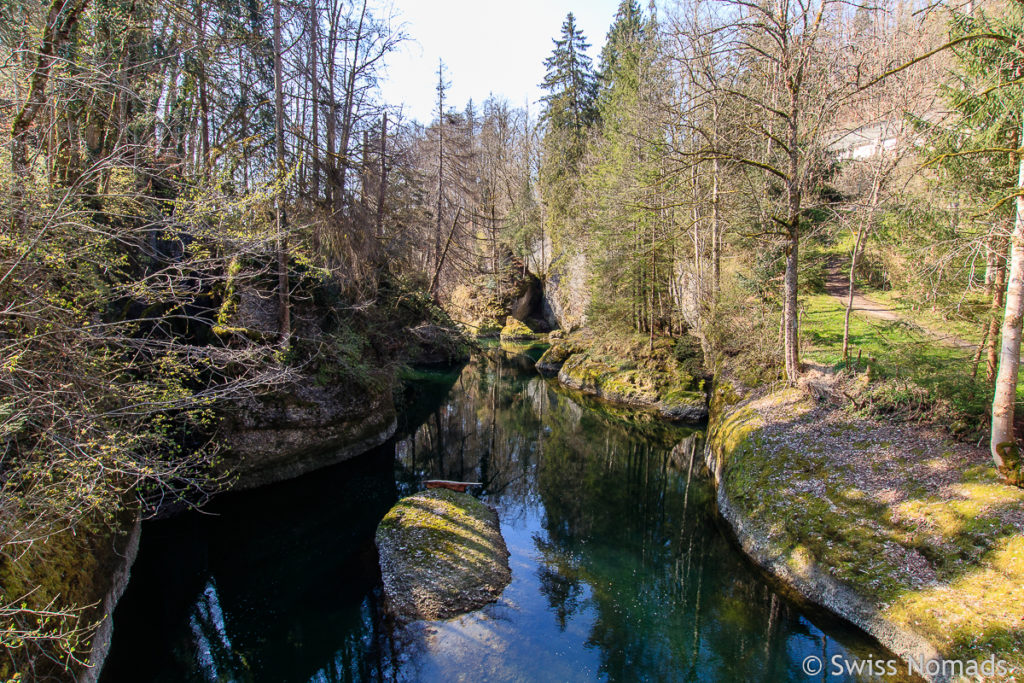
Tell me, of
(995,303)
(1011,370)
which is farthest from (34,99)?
(995,303)

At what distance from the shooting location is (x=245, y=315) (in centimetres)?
1279

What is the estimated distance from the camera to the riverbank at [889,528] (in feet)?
20.7

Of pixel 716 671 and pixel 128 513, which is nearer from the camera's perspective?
pixel 716 671

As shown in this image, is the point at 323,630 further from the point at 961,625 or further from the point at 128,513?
the point at 961,625

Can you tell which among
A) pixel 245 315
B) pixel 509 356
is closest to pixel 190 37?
pixel 245 315

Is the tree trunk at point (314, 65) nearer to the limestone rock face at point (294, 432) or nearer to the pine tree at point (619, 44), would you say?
the limestone rock face at point (294, 432)

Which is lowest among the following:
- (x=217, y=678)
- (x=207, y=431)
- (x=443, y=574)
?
(x=217, y=678)

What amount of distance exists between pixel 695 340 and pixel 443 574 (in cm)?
1582

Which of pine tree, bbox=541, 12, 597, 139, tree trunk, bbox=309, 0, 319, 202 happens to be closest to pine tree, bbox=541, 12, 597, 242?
pine tree, bbox=541, 12, 597, 139

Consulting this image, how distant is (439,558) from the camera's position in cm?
870

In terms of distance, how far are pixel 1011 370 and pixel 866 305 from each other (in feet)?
41.9

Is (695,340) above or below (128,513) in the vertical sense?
above

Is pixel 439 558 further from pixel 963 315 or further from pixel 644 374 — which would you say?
pixel 644 374

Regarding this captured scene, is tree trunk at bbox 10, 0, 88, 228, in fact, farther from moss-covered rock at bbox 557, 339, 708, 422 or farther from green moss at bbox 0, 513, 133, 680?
moss-covered rock at bbox 557, 339, 708, 422
